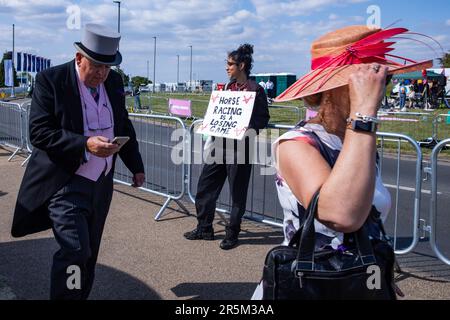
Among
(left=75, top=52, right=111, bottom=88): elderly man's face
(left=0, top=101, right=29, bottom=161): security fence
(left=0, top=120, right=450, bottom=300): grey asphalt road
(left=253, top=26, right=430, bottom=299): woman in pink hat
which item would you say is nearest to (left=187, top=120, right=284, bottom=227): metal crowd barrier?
(left=0, top=120, right=450, bottom=300): grey asphalt road

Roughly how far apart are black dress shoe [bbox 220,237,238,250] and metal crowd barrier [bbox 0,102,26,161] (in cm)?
711

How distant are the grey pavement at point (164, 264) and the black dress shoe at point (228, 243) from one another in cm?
7

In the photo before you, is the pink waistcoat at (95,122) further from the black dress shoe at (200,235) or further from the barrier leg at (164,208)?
the barrier leg at (164,208)

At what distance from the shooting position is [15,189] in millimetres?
8000

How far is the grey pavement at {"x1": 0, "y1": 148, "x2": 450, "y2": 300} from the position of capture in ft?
13.9

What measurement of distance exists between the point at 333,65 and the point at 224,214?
5.08 metres

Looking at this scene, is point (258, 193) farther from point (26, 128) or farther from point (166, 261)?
point (26, 128)

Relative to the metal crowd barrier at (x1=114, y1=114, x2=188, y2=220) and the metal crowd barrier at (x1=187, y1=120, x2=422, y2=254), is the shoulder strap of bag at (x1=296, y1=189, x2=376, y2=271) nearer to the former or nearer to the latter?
the metal crowd barrier at (x1=187, y1=120, x2=422, y2=254)

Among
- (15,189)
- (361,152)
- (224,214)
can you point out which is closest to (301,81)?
(361,152)

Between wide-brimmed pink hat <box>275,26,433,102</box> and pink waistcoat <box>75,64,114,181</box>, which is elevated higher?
wide-brimmed pink hat <box>275,26,433,102</box>

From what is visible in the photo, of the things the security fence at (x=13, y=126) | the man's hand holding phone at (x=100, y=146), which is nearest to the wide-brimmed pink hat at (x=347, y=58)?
the man's hand holding phone at (x=100, y=146)

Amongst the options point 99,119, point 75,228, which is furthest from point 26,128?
point 75,228

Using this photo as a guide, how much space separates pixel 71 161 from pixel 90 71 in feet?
1.95
